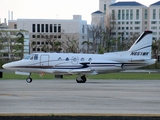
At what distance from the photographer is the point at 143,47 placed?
43.1 meters

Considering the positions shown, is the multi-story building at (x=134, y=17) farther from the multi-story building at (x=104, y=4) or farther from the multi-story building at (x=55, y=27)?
the multi-story building at (x=55, y=27)

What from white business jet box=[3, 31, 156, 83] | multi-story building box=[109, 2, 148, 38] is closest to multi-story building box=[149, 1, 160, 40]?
multi-story building box=[109, 2, 148, 38]

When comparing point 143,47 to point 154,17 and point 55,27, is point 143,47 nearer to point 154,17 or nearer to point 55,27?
point 55,27

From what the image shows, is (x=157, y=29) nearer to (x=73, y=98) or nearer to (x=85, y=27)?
(x=85, y=27)

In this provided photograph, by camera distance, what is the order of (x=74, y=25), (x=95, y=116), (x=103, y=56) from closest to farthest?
(x=95, y=116), (x=103, y=56), (x=74, y=25)

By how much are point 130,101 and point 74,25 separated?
12771 centimetres

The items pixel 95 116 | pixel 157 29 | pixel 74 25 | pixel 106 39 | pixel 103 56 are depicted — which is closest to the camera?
pixel 95 116

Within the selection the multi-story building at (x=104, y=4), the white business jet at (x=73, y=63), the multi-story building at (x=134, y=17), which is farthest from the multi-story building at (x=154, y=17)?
the white business jet at (x=73, y=63)

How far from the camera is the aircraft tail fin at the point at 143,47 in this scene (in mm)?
42750

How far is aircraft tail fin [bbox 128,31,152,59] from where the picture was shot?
4275cm

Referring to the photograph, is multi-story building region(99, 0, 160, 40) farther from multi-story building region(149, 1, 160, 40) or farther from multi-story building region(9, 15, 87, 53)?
multi-story building region(9, 15, 87, 53)

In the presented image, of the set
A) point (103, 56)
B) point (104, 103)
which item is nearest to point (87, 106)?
point (104, 103)

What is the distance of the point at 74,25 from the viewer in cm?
14850

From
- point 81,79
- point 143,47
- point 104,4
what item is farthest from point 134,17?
point 81,79
